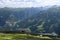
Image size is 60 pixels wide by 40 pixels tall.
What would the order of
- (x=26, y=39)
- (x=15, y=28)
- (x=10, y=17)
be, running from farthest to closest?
(x=10, y=17) → (x=15, y=28) → (x=26, y=39)

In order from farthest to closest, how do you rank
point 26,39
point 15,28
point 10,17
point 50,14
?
point 50,14 < point 10,17 < point 15,28 < point 26,39

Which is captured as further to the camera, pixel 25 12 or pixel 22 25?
pixel 25 12

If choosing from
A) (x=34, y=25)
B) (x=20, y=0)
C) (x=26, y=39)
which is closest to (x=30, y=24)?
(x=34, y=25)

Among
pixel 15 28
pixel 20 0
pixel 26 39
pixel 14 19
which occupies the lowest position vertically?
pixel 26 39

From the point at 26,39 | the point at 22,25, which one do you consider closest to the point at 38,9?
the point at 22,25

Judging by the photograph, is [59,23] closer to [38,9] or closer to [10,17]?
[38,9]

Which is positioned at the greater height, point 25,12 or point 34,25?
point 25,12

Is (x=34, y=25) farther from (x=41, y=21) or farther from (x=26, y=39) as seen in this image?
(x=26, y=39)

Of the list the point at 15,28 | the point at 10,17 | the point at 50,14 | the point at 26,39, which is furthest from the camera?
the point at 50,14

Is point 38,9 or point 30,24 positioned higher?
point 38,9
